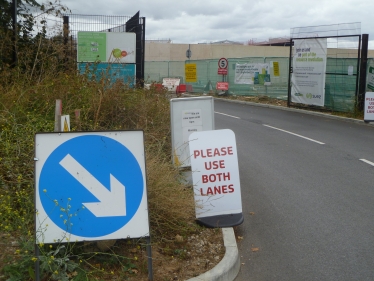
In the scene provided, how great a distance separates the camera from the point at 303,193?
8656 millimetres

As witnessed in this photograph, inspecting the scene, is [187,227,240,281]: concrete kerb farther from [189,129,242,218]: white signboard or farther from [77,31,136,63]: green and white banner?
[77,31,136,63]: green and white banner

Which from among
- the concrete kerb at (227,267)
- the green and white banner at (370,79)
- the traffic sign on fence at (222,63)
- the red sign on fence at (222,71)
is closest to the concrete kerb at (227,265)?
the concrete kerb at (227,267)

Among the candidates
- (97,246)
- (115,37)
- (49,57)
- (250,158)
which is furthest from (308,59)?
(97,246)

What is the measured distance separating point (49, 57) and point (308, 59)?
1442 centimetres

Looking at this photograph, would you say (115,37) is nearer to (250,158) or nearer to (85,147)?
(250,158)

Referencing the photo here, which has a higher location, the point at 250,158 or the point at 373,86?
the point at 373,86

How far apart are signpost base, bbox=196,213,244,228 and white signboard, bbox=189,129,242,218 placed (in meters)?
0.05

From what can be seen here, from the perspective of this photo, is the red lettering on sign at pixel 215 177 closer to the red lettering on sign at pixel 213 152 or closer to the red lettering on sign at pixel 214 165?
the red lettering on sign at pixel 214 165

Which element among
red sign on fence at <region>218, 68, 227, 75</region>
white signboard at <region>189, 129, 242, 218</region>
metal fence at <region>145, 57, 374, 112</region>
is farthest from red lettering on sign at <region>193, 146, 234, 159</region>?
red sign on fence at <region>218, 68, 227, 75</region>

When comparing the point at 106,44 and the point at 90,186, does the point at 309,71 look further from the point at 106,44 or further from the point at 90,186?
the point at 90,186

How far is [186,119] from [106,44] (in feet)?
25.0

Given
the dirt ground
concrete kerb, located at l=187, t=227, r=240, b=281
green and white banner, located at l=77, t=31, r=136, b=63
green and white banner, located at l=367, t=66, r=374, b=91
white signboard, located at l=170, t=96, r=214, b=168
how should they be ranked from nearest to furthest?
1. the dirt ground
2. concrete kerb, located at l=187, t=227, r=240, b=281
3. white signboard, located at l=170, t=96, r=214, b=168
4. green and white banner, located at l=77, t=31, r=136, b=63
5. green and white banner, located at l=367, t=66, r=374, b=91

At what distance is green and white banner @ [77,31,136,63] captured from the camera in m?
14.7

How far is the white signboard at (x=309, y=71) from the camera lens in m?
21.8
